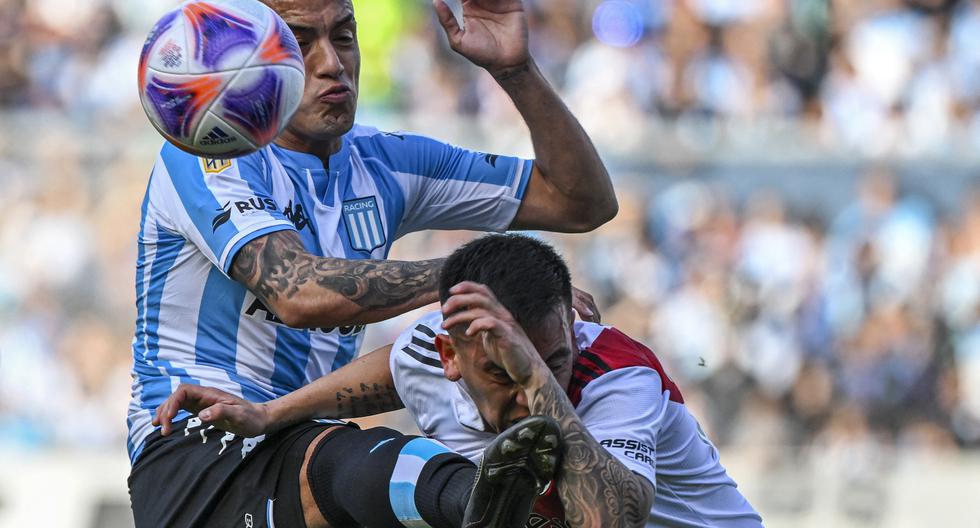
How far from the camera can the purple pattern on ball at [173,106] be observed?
16.5 ft

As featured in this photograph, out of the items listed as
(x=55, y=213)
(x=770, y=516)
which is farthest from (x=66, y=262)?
(x=770, y=516)

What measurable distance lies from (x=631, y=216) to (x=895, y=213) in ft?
7.49

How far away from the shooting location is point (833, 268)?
12.7m

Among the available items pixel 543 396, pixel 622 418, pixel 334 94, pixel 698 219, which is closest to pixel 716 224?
pixel 698 219

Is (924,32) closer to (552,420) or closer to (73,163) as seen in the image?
(73,163)

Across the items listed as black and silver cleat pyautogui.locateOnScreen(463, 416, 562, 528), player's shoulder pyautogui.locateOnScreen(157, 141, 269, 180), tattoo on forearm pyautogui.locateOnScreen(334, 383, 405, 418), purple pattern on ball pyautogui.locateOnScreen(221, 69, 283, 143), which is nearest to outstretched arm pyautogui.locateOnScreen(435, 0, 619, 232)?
purple pattern on ball pyautogui.locateOnScreen(221, 69, 283, 143)

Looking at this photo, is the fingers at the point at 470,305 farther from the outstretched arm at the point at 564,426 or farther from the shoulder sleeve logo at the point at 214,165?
the shoulder sleeve logo at the point at 214,165

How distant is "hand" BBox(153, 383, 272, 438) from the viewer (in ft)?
16.0

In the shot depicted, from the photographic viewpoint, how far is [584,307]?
5.39 meters

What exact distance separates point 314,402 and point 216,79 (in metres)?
1.17

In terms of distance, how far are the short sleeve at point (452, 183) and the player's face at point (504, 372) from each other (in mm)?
1541

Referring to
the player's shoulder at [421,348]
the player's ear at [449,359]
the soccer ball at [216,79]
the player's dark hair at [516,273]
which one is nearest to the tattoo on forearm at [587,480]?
the player's dark hair at [516,273]

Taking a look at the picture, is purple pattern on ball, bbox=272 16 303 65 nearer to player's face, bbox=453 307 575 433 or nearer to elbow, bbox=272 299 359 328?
elbow, bbox=272 299 359 328

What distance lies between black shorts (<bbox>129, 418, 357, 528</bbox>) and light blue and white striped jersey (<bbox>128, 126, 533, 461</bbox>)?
15 centimetres
